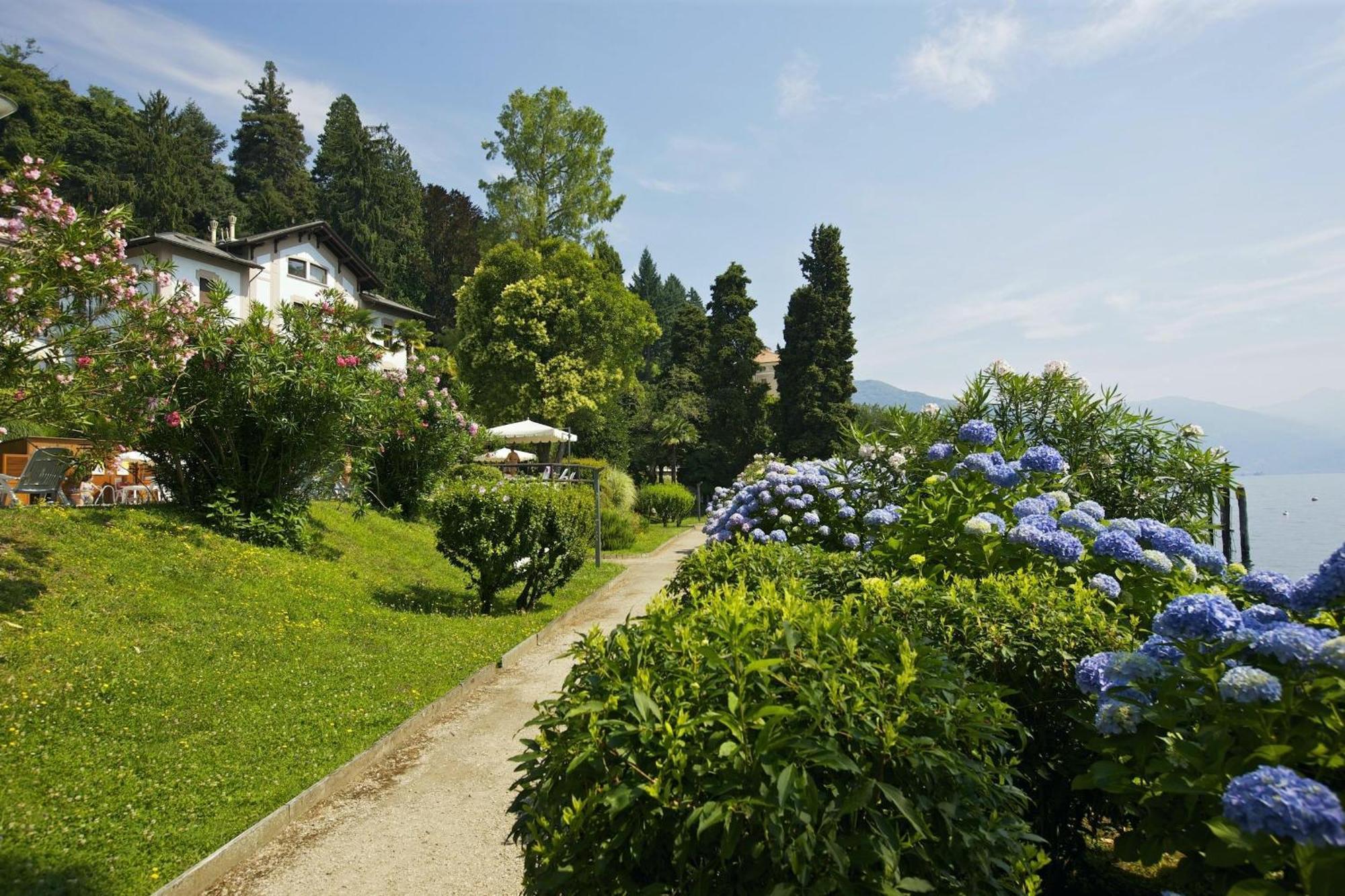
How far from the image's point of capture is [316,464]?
1031 cm

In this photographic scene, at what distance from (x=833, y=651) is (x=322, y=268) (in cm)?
3730

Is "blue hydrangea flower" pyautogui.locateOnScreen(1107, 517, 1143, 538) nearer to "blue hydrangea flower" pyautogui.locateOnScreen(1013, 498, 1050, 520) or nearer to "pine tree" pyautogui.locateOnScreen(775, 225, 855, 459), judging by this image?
"blue hydrangea flower" pyautogui.locateOnScreen(1013, 498, 1050, 520)

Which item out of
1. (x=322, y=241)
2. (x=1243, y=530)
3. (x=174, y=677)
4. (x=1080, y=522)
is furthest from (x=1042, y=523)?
(x=322, y=241)

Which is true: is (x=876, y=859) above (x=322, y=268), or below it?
below

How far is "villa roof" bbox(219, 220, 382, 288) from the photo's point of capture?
3056cm

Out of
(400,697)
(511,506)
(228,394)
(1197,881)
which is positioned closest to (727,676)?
(1197,881)

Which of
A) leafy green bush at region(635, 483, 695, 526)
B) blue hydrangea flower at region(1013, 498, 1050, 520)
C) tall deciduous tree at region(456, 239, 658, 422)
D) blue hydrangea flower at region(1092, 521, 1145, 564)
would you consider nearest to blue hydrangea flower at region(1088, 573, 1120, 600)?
blue hydrangea flower at region(1092, 521, 1145, 564)

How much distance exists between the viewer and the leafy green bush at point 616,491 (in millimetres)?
20984

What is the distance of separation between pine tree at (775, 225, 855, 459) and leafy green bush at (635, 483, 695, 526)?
9811mm

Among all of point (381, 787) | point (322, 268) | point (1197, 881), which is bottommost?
point (381, 787)

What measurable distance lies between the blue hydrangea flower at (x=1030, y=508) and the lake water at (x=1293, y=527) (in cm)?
338

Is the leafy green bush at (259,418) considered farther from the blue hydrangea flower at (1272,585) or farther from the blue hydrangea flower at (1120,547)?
the blue hydrangea flower at (1272,585)

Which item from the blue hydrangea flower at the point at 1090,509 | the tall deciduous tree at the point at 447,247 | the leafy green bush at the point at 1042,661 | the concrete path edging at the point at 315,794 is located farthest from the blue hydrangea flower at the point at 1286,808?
the tall deciduous tree at the point at 447,247

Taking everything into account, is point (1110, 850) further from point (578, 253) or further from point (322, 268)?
point (322, 268)
